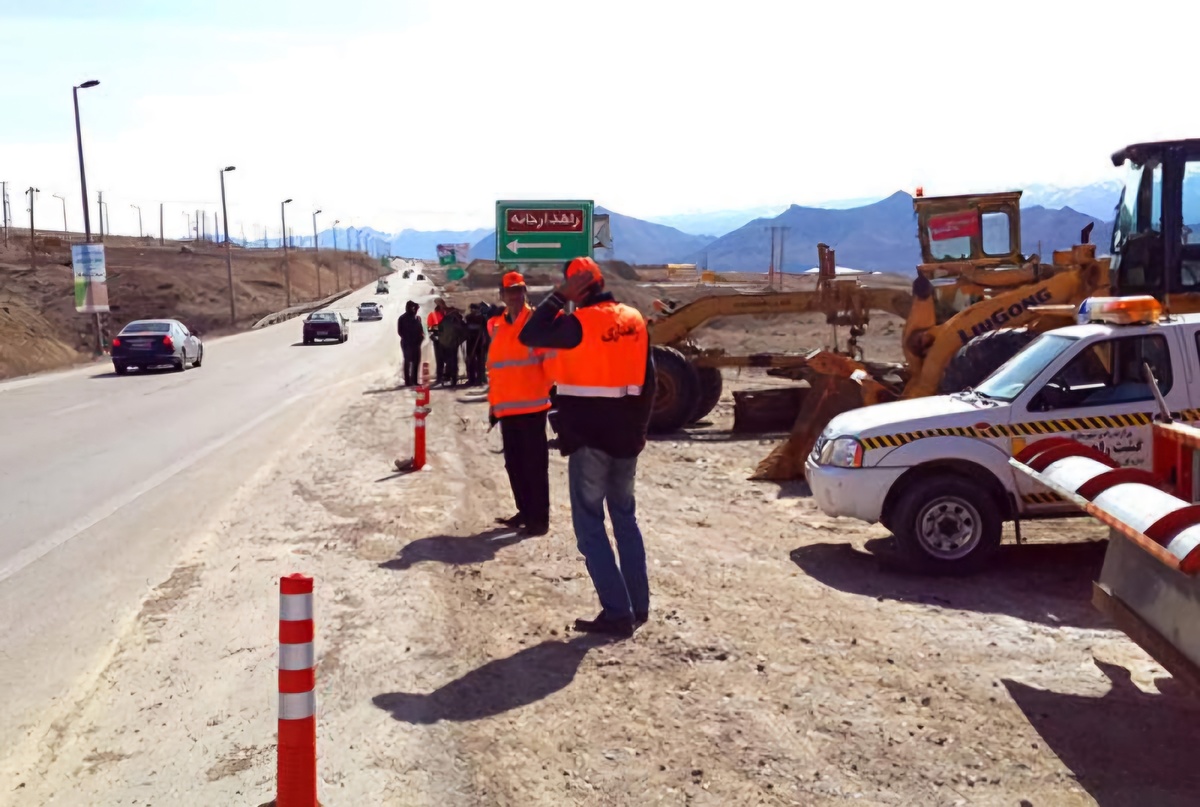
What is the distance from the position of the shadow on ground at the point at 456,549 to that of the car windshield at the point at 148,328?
2308 cm

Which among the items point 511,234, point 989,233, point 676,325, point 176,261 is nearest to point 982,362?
point 989,233

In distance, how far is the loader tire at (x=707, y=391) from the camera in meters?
17.3

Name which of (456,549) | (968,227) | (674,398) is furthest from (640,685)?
(968,227)

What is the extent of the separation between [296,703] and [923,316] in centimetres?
1076

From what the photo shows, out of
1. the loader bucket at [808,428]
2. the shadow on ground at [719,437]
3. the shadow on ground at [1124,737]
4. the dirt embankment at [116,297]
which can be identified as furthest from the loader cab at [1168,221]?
the dirt embankment at [116,297]

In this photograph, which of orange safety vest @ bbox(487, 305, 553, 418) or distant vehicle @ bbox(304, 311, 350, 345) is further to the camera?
distant vehicle @ bbox(304, 311, 350, 345)

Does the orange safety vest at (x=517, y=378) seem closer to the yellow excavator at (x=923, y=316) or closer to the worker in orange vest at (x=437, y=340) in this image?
the yellow excavator at (x=923, y=316)

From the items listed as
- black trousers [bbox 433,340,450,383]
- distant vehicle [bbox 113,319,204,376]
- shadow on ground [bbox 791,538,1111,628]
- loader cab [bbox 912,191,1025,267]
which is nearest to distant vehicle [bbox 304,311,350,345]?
distant vehicle [bbox 113,319,204,376]

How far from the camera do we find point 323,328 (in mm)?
45344

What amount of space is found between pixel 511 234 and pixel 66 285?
57.5m

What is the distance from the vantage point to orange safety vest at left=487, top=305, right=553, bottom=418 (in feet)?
29.3

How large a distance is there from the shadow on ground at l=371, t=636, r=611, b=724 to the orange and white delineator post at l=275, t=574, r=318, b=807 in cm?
135

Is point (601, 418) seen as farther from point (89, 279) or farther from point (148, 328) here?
point (89, 279)

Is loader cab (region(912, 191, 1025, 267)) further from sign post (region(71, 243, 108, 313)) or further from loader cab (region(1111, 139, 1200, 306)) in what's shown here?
sign post (region(71, 243, 108, 313))
